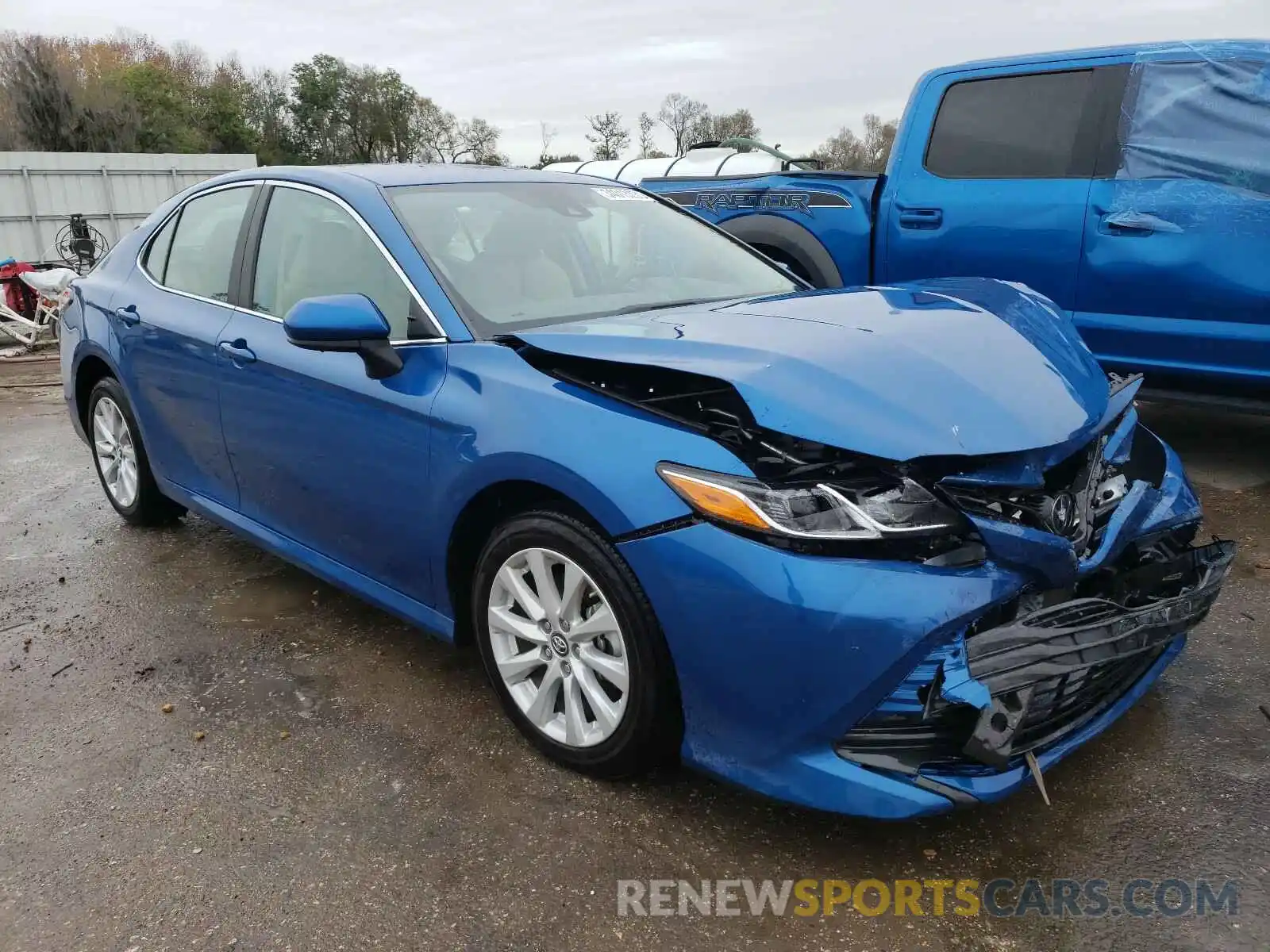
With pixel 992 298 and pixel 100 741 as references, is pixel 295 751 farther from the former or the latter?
pixel 992 298

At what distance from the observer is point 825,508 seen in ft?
6.95

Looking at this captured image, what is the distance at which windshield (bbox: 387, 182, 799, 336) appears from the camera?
117 inches

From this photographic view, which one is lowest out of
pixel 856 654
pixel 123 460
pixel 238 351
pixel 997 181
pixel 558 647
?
pixel 123 460

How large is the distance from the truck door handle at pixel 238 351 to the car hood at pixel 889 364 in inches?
51.5

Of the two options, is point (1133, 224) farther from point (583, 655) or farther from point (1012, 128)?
point (583, 655)

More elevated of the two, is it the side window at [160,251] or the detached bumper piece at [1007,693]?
the side window at [160,251]

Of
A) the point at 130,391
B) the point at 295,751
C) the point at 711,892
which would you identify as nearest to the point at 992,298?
the point at 711,892

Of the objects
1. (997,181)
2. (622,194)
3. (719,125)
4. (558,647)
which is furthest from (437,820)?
(719,125)

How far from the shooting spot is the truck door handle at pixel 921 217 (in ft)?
17.5

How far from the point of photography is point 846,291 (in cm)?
308

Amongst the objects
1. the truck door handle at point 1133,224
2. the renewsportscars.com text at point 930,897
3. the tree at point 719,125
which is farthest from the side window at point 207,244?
the tree at point 719,125

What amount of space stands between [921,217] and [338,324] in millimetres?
3766

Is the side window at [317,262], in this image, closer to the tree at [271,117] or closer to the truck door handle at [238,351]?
the truck door handle at [238,351]

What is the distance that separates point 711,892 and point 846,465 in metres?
1.01
